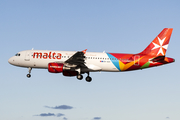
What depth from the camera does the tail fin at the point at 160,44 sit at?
51.4m

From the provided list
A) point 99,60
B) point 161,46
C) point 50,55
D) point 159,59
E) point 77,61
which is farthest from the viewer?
point 161,46

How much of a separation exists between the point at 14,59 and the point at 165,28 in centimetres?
3082

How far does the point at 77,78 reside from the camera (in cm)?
5100

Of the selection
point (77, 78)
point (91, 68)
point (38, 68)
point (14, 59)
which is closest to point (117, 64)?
point (91, 68)

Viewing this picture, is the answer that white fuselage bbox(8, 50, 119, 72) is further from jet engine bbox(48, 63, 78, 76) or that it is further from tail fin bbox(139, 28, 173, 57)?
tail fin bbox(139, 28, 173, 57)

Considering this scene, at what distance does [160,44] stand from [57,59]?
20.2 metres

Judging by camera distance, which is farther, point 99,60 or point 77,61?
point 99,60

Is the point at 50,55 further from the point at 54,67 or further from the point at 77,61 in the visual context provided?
the point at 77,61

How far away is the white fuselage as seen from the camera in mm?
50094

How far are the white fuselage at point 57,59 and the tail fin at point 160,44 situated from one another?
7917mm

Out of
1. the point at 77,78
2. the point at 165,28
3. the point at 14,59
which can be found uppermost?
the point at 165,28

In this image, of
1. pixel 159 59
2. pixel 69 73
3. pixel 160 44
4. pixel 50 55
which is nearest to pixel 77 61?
pixel 69 73

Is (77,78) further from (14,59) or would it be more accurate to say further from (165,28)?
(165,28)

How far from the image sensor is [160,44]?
170ft
